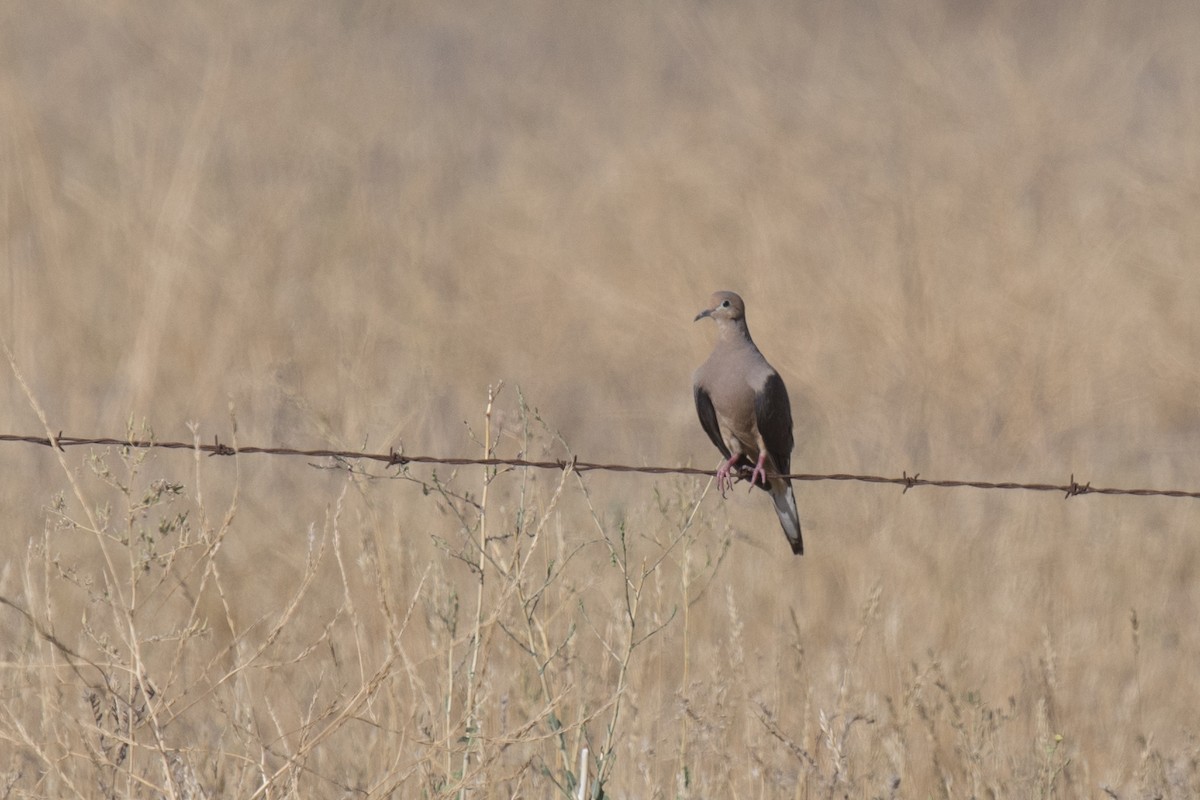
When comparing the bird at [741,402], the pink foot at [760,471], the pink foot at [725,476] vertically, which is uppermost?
the bird at [741,402]

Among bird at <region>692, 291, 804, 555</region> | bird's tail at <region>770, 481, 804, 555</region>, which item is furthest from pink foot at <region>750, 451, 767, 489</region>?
bird's tail at <region>770, 481, 804, 555</region>

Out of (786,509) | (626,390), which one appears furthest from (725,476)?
(626,390)

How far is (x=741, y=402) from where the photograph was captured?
455 cm

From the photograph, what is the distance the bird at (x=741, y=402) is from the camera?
4520mm

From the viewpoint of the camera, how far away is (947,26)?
16234 millimetres

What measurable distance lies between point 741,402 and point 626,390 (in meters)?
4.64

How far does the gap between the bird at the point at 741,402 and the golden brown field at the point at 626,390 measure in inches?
14.5

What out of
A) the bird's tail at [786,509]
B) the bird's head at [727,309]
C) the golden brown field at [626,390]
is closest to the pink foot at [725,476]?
the golden brown field at [626,390]

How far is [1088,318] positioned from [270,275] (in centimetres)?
454

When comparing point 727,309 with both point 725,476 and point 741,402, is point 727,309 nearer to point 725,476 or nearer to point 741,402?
point 741,402

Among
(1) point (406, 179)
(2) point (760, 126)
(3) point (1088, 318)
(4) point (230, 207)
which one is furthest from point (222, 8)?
(3) point (1088, 318)

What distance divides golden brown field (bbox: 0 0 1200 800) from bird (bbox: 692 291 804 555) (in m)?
0.37

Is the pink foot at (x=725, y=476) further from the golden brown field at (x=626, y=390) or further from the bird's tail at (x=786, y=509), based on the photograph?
the bird's tail at (x=786, y=509)

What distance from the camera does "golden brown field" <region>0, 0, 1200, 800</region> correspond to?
3.97m
